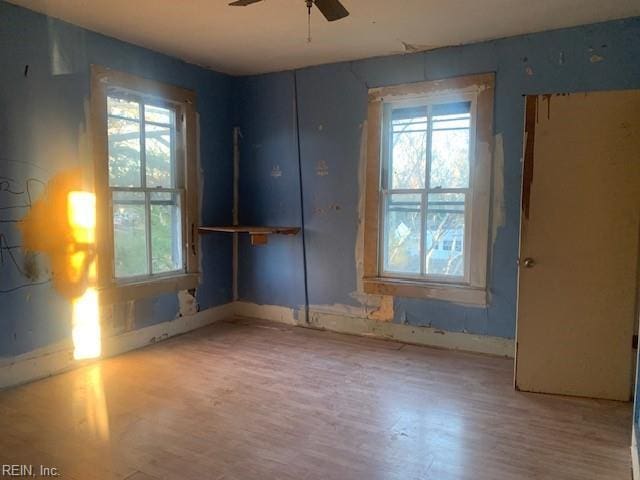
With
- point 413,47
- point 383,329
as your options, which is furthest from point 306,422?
point 413,47

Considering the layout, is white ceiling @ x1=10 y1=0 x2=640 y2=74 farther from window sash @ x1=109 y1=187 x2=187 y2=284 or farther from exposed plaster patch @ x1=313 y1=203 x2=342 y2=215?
exposed plaster patch @ x1=313 y1=203 x2=342 y2=215

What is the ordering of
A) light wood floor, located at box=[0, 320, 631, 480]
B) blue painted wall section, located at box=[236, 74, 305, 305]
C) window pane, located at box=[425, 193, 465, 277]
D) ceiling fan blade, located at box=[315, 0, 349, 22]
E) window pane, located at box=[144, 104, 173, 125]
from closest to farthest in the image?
light wood floor, located at box=[0, 320, 631, 480] → ceiling fan blade, located at box=[315, 0, 349, 22] → window pane, located at box=[425, 193, 465, 277] → window pane, located at box=[144, 104, 173, 125] → blue painted wall section, located at box=[236, 74, 305, 305]

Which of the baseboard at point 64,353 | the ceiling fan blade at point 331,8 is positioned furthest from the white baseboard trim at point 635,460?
the baseboard at point 64,353

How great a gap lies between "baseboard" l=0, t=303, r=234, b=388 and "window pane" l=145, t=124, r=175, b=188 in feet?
4.49

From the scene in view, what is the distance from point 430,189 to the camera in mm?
4168

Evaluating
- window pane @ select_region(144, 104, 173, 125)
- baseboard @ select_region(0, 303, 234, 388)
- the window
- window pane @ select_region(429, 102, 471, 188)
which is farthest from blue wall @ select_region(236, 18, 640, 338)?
baseboard @ select_region(0, 303, 234, 388)

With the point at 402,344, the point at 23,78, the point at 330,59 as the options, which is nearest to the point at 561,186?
the point at 402,344

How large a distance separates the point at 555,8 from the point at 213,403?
141 inches

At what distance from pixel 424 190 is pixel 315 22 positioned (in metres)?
1.72

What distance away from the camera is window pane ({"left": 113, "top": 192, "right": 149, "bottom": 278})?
397cm

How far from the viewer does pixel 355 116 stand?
4461 millimetres

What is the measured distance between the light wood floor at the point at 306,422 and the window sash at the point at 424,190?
772 mm

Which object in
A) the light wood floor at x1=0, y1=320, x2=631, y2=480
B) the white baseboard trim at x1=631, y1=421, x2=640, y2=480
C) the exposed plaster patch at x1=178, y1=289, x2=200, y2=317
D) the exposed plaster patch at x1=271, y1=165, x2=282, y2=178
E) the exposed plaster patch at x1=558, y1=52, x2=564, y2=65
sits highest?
the exposed plaster patch at x1=558, y1=52, x2=564, y2=65

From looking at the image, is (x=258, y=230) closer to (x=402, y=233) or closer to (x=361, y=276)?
(x=361, y=276)
